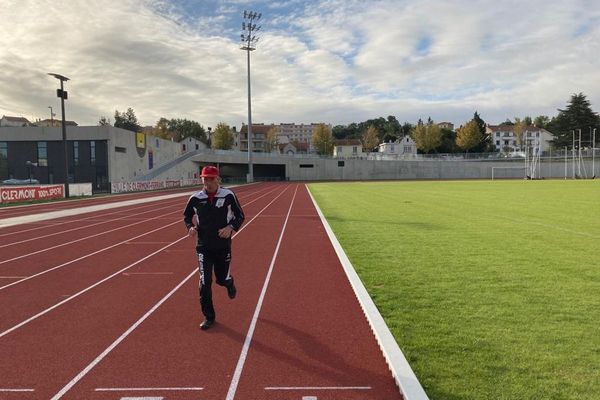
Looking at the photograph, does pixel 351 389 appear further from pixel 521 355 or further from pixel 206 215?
pixel 206 215

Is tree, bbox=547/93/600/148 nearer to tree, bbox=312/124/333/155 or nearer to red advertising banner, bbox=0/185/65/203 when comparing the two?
tree, bbox=312/124/333/155

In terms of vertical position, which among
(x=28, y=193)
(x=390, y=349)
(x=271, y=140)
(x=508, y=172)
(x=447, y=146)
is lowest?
(x=390, y=349)

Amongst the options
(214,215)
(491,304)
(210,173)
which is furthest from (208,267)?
(491,304)

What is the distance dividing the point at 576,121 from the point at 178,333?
104 metres

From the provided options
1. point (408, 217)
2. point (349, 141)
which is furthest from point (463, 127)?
point (408, 217)

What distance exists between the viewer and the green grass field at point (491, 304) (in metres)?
3.74

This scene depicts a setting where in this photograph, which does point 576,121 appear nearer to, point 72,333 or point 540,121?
point 540,121

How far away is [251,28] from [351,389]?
196 ft

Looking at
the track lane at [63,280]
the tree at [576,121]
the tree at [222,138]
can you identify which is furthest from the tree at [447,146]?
the track lane at [63,280]

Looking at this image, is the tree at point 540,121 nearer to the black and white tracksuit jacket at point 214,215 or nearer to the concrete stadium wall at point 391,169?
the concrete stadium wall at point 391,169

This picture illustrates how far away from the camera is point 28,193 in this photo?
1128 inches

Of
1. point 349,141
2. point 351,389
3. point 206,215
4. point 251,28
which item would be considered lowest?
point 351,389

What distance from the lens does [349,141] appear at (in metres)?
129

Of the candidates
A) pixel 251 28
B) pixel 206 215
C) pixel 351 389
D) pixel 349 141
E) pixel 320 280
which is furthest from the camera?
pixel 349 141
